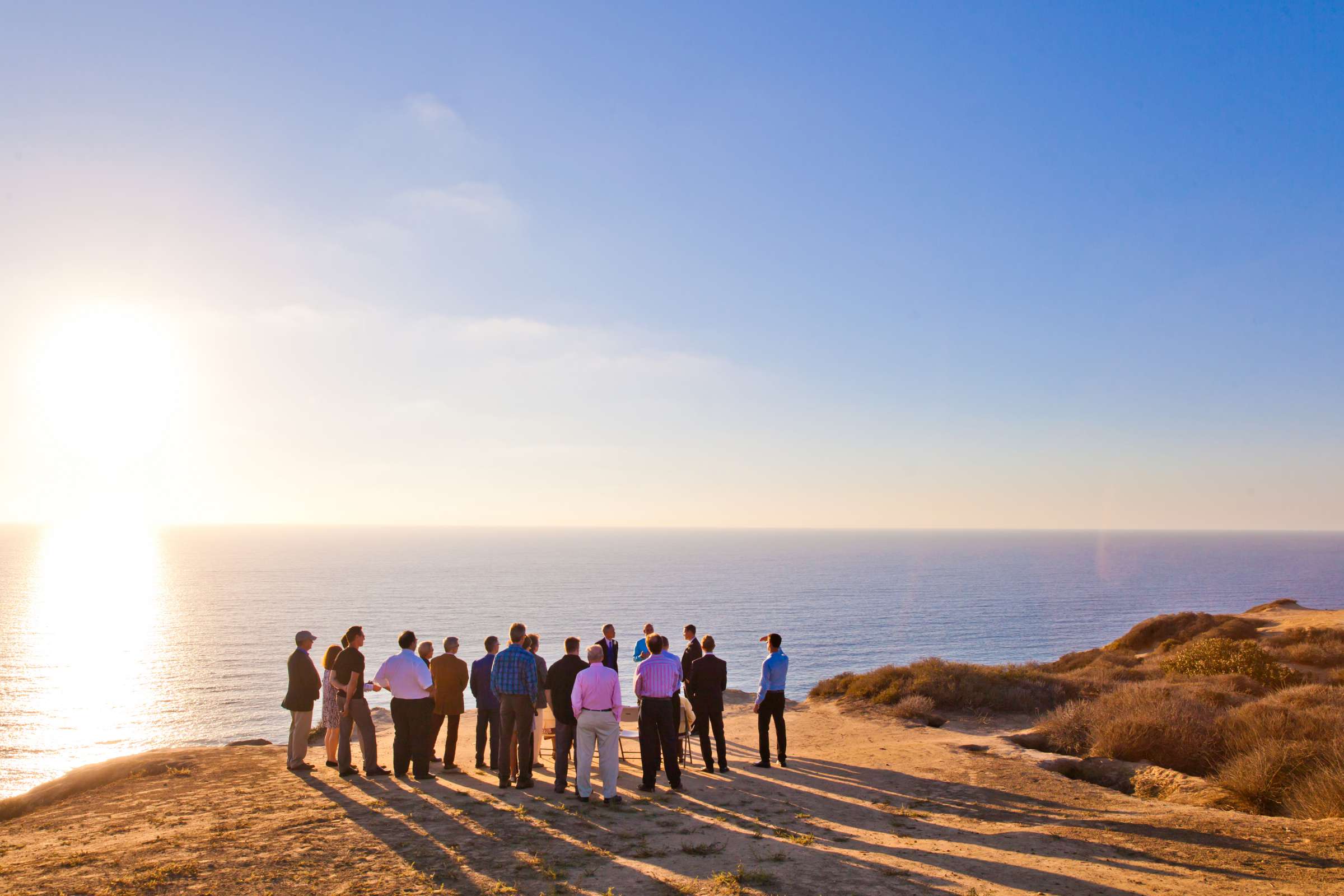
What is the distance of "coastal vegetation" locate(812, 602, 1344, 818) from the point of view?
10078 mm

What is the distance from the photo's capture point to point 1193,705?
14.1 meters

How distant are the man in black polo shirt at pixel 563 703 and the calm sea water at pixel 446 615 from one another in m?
34.1

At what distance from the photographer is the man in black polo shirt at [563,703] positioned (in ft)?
31.5

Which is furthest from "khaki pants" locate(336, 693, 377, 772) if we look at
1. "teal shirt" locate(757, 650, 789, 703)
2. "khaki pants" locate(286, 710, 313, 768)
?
"teal shirt" locate(757, 650, 789, 703)

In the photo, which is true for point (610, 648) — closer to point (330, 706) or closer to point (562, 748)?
point (562, 748)

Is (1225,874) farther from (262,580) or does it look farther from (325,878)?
(262,580)

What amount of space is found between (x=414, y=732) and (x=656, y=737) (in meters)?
3.39

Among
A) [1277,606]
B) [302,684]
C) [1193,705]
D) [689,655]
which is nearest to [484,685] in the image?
[302,684]

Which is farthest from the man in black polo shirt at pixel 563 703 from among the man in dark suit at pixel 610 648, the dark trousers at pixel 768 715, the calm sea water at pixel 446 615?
the calm sea water at pixel 446 615

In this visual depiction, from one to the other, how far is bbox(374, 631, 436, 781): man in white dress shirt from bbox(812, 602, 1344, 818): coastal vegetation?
11001 millimetres

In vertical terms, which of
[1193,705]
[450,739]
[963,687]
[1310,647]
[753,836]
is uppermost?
[450,739]

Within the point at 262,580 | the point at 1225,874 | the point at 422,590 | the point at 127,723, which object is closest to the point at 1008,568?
the point at 422,590

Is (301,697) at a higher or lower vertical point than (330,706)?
higher

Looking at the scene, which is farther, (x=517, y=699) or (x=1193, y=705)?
(x=1193, y=705)
